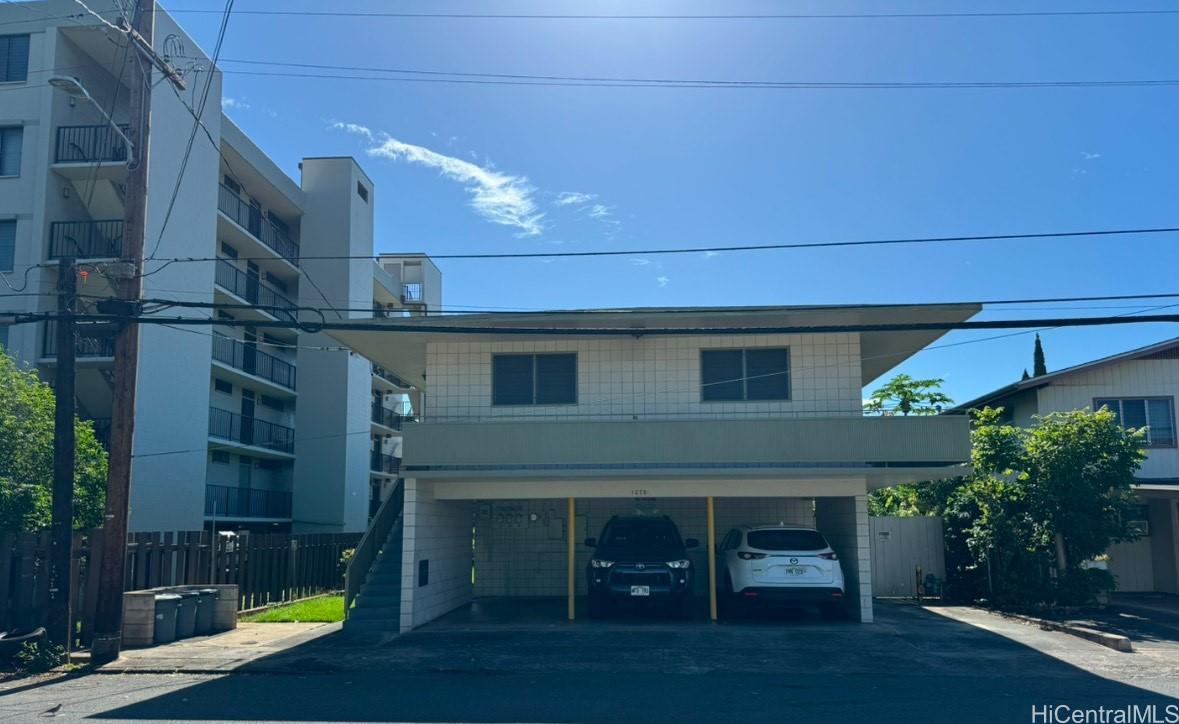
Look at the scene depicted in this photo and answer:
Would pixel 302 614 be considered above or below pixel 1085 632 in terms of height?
below

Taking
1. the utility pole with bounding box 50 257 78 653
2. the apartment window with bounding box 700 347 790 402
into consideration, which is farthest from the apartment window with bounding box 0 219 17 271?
the apartment window with bounding box 700 347 790 402

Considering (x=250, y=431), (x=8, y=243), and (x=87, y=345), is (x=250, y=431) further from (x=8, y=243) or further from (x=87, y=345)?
(x=8, y=243)

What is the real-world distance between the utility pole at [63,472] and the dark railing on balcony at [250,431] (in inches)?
626

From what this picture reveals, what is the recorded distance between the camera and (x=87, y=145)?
25031 mm

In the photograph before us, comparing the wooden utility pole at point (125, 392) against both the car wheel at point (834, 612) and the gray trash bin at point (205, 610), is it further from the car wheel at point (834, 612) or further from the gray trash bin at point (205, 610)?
the car wheel at point (834, 612)

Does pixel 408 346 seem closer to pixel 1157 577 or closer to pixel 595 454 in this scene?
pixel 595 454

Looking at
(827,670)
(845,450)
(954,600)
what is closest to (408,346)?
(845,450)

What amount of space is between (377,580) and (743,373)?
7.76 m

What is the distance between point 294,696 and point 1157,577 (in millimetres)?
20333

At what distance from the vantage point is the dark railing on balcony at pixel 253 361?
97.2 feet

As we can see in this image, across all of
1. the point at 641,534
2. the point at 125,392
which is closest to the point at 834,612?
the point at 641,534

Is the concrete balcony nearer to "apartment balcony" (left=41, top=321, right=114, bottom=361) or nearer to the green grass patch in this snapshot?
the green grass patch

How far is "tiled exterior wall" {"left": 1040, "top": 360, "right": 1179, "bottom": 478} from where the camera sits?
890 inches

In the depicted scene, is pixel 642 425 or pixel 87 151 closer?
pixel 642 425
